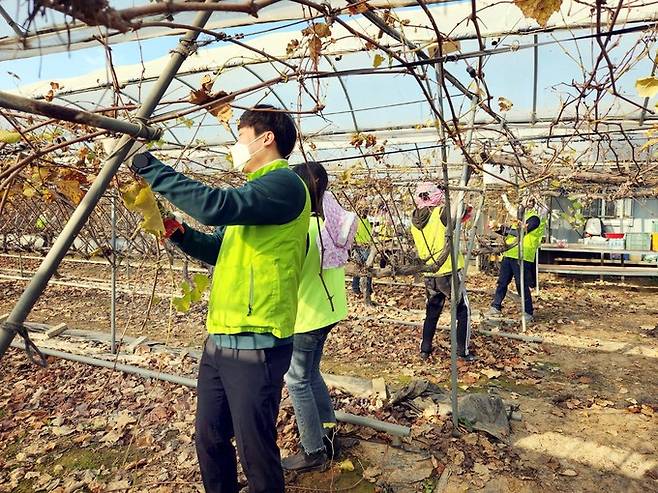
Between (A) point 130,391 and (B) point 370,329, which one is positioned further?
Answer: (B) point 370,329

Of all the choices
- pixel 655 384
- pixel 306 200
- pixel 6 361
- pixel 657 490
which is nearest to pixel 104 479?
pixel 306 200

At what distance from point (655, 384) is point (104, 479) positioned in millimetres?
A: 5329

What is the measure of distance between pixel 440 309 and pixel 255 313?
373 cm

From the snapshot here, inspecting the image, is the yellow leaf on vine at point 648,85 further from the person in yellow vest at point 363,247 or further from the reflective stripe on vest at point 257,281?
the person in yellow vest at point 363,247

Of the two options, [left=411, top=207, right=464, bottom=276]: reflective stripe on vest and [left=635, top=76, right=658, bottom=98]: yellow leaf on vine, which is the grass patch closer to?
[left=411, top=207, right=464, bottom=276]: reflective stripe on vest

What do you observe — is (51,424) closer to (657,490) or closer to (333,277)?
(333,277)

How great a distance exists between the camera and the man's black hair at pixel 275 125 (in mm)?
2096

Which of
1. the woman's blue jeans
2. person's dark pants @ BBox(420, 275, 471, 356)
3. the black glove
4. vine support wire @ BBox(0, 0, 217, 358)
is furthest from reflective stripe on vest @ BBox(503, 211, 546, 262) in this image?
vine support wire @ BBox(0, 0, 217, 358)

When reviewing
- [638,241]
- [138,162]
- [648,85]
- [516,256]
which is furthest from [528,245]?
[138,162]

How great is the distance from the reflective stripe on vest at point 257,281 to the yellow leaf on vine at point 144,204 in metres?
0.58

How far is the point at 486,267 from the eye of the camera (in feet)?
40.4

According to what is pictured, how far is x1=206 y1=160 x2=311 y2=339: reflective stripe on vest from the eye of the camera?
197 cm

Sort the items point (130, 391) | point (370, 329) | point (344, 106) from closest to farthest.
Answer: point (130, 391)
point (370, 329)
point (344, 106)

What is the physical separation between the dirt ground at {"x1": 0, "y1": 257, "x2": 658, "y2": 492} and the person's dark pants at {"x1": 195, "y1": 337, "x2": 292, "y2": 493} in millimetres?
342
